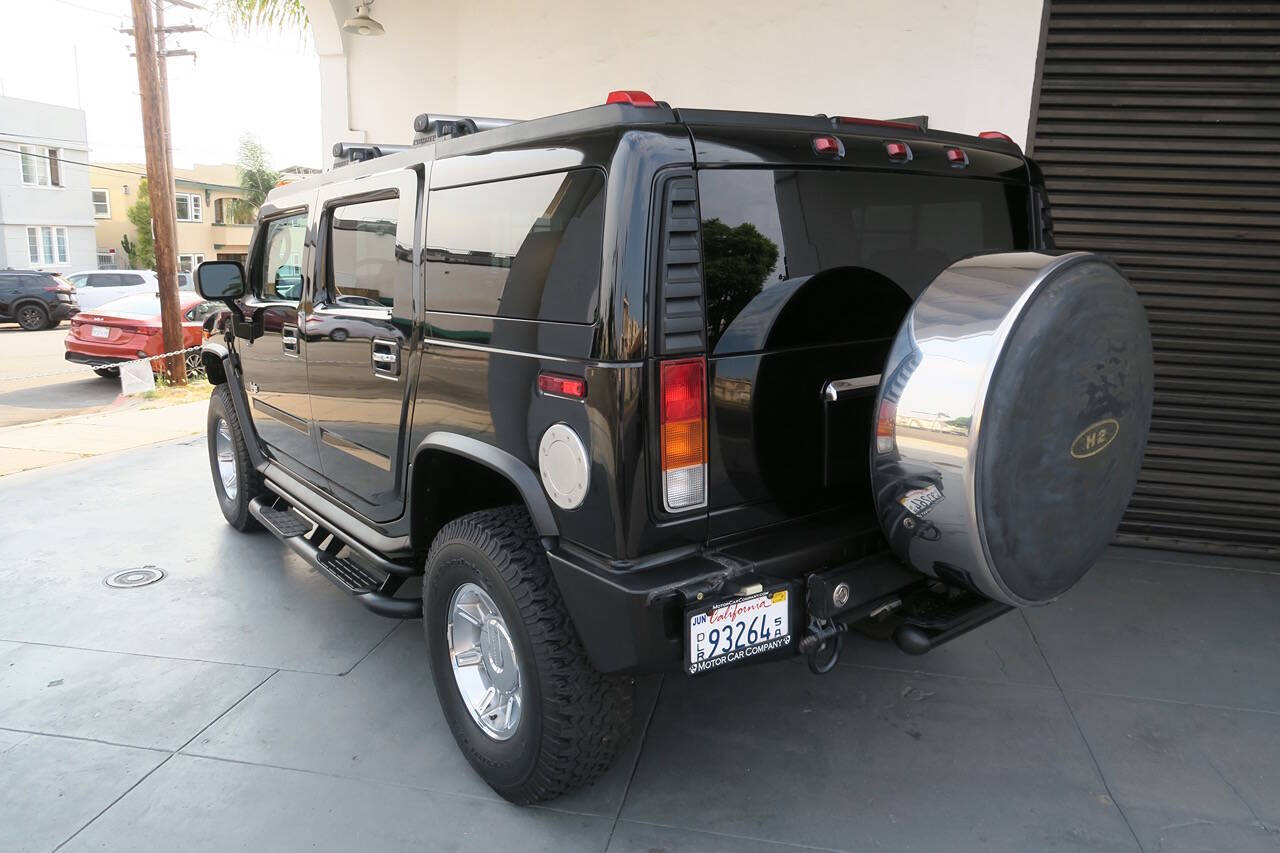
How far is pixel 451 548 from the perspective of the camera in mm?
2629

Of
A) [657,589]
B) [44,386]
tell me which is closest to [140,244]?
[44,386]

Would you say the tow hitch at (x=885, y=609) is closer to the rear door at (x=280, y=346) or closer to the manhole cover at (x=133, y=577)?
the rear door at (x=280, y=346)

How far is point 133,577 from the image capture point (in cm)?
446

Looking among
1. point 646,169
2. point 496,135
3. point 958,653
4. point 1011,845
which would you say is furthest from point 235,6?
point 1011,845

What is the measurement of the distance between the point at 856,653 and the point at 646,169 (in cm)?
239

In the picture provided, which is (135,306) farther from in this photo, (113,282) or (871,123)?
(871,123)

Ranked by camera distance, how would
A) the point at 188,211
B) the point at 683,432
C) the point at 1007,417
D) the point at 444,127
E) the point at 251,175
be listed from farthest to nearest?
the point at 251,175 → the point at 188,211 → the point at 444,127 → the point at 683,432 → the point at 1007,417

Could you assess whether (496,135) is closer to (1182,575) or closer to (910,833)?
(910,833)

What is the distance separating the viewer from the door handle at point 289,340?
375 cm

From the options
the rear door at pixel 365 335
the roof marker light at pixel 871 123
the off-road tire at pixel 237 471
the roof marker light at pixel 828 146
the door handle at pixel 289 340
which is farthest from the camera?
the off-road tire at pixel 237 471

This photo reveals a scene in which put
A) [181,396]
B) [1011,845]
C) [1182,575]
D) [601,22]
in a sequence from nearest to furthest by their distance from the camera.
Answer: [1011,845] → [1182,575] → [601,22] → [181,396]

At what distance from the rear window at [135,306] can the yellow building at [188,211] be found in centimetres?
3318

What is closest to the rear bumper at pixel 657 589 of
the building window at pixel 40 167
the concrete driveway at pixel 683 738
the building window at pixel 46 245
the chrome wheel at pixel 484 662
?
the chrome wheel at pixel 484 662

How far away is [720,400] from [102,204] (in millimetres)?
53148
